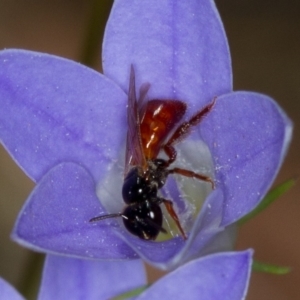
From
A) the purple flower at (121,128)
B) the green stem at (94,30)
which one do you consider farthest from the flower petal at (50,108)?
the green stem at (94,30)

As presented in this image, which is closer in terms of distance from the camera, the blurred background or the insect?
the insect

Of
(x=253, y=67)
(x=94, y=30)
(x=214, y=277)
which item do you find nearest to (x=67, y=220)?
(x=214, y=277)

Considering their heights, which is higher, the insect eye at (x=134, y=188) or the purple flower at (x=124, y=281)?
the insect eye at (x=134, y=188)

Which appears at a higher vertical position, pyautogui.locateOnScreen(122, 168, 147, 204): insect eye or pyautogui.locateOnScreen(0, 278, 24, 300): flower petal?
pyautogui.locateOnScreen(122, 168, 147, 204): insect eye

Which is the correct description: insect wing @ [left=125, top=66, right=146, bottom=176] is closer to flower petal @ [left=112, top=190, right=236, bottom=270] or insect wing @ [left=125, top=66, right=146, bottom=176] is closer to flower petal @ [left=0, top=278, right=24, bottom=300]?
flower petal @ [left=112, top=190, right=236, bottom=270]

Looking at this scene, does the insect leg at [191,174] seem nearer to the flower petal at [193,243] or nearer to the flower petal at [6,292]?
the flower petal at [193,243]

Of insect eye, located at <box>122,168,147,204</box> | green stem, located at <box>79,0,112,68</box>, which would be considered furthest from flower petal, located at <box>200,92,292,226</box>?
green stem, located at <box>79,0,112,68</box>

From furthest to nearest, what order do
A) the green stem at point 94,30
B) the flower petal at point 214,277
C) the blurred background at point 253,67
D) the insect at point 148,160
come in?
the blurred background at point 253,67 → the green stem at point 94,30 → the insect at point 148,160 → the flower petal at point 214,277
